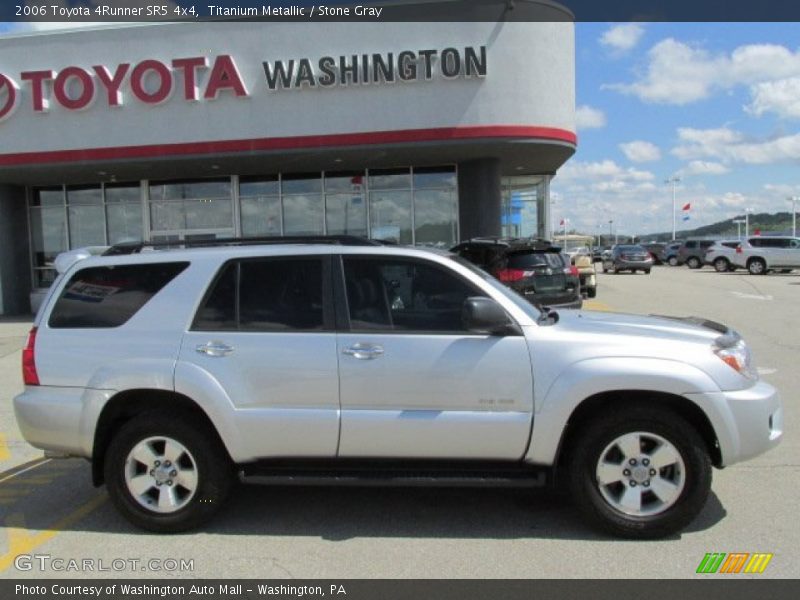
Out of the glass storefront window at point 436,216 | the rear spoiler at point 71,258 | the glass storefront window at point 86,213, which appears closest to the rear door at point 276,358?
the rear spoiler at point 71,258

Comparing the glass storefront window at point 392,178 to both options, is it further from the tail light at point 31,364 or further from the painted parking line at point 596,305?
the tail light at point 31,364

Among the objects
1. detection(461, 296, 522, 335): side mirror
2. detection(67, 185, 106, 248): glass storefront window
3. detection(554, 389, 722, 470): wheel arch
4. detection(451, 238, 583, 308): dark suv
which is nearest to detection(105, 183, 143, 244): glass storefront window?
detection(67, 185, 106, 248): glass storefront window

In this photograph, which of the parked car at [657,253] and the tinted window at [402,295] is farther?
the parked car at [657,253]

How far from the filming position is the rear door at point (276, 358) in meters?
3.90

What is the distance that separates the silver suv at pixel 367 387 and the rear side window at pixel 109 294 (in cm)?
1

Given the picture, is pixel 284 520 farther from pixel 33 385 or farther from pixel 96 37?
pixel 96 37

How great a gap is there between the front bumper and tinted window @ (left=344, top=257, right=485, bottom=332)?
4.87 feet

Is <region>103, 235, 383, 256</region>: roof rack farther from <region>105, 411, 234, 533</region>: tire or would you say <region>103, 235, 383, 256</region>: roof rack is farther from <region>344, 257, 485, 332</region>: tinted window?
<region>105, 411, 234, 533</region>: tire

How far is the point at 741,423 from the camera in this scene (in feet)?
12.3

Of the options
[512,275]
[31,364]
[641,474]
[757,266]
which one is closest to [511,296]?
[641,474]

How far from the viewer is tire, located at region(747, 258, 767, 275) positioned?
103 feet

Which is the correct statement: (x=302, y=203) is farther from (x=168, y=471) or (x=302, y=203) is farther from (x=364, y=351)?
(x=364, y=351)
